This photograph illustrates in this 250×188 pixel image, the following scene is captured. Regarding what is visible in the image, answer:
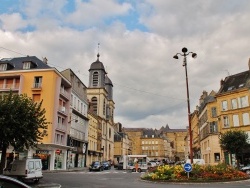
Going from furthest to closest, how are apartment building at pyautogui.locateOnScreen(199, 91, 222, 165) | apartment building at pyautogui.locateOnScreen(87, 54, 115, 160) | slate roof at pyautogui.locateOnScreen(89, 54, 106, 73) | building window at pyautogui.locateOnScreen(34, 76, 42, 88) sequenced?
slate roof at pyautogui.locateOnScreen(89, 54, 106, 73) → apartment building at pyautogui.locateOnScreen(87, 54, 115, 160) → apartment building at pyautogui.locateOnScreen(199, 91, 222, 165) → building window at pyautogui.locateOnScreen(34, 76, 42, 88)

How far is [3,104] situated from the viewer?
69.8ft

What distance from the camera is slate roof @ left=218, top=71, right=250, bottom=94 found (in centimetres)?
4816

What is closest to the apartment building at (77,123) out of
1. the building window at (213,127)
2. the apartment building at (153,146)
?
the building window at (213,127)

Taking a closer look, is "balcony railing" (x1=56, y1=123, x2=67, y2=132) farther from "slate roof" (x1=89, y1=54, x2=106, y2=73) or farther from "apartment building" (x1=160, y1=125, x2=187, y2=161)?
"apartment building" (x1=160, y1=125, x2=187, y2=161)

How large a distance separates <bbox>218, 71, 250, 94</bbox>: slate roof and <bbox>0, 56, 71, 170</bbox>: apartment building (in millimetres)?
26774

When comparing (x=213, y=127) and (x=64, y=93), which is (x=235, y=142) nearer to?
(x=213, y=127)

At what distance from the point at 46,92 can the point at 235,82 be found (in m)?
30.3

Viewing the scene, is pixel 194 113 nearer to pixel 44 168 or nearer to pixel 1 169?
pixel 44 168

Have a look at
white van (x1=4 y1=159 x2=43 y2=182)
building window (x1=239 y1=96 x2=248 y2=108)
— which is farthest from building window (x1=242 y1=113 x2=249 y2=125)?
white van (x1=4 y1=159 x2=43 y2=182)

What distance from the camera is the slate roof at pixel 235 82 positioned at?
4816 cm

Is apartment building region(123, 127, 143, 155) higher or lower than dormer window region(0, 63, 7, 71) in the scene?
lower

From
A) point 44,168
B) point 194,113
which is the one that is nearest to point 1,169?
point 44,168

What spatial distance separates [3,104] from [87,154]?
43.6 metres

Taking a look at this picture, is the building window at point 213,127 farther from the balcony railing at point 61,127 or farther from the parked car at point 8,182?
the parked car at point 8,182
